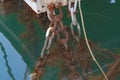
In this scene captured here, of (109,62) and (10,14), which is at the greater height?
(10,14)

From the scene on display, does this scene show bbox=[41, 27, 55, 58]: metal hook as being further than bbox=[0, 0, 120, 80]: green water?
No

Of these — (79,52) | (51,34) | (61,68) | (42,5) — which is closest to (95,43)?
(79,52)

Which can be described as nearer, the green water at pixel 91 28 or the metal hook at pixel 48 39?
the metal hook at pixel 48 39

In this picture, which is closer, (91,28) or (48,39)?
(48,39)

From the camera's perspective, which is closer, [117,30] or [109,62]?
[109,62]

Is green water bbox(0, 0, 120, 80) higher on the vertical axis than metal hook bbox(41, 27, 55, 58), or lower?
lower

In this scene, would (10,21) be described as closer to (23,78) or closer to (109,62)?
(23,78)

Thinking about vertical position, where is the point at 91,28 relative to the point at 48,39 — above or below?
below

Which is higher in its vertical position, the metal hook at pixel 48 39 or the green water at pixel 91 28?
the metal hook at pixel 48 39
